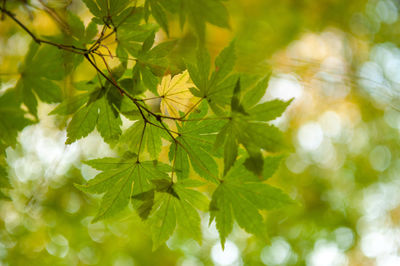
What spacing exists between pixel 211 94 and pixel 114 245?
592 centimetres

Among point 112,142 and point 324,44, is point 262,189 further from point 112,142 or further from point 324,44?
point 324,44

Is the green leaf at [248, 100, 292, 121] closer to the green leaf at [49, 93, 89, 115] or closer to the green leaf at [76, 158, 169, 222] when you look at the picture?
the green leaf at [76, 158, 169, 222]

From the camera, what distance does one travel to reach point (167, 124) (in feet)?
3.58

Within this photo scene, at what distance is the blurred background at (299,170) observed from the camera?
16.1 ft

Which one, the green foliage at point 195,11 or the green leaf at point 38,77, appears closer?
the green foliage at point 195,11

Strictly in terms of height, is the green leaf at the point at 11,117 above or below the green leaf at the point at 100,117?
above

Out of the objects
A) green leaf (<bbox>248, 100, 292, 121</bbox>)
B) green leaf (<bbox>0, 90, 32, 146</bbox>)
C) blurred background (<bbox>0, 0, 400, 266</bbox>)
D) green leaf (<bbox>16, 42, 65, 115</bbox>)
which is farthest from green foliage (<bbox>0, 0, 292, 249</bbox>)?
blurred background (<bbox>0, 0, 400, 266</bbox>)

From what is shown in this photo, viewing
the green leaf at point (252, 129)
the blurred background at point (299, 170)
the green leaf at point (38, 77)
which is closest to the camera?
the green leaf at point (252, 129)

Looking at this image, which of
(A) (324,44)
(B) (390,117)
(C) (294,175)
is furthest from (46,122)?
(B) (390,117)

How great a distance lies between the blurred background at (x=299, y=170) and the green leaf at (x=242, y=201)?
3.54 metres

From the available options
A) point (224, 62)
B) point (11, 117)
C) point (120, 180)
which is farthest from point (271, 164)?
point (11, 117)

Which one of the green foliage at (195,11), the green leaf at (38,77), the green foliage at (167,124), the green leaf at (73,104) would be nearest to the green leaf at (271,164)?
the green foliage at (167,124)

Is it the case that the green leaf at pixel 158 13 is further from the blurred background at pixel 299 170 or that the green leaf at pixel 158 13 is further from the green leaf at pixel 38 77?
the blurred background at pixel 299 170

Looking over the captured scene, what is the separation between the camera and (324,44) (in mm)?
5910
